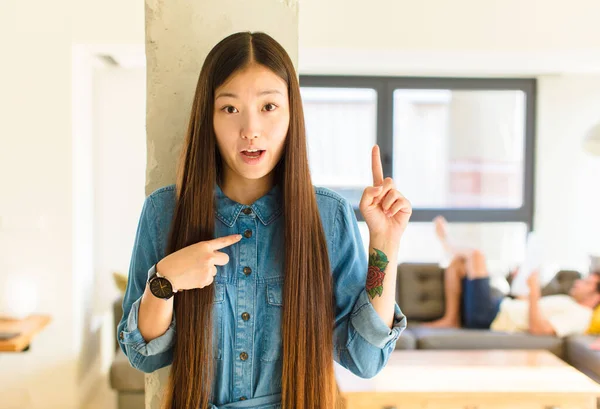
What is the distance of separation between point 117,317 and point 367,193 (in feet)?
10.1

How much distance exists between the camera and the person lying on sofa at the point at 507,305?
3896 mm

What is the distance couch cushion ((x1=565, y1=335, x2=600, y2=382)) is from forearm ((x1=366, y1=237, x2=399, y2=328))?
9.89 ft

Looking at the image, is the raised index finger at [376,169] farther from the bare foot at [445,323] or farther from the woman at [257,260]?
the bare foot at [445,323]

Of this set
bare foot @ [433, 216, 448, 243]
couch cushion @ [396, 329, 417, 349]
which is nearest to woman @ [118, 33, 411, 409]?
couch cushion @ [396, 329, 417, 349]

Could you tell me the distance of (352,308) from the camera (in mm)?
1155

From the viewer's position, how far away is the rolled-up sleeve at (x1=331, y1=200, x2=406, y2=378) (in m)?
1.11

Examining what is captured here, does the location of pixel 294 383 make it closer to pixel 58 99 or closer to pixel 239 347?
pixel 239 347

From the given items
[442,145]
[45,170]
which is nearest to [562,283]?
[442,145]

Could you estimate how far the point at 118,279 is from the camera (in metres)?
3.92

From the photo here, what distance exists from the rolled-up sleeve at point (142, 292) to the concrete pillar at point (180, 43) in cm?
17

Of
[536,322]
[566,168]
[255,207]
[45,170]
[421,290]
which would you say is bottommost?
[536,322]

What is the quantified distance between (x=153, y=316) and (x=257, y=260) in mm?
216

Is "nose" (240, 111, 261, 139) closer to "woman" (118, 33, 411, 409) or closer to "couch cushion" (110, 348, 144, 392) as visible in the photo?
"woman" (118, 33, 411, 409)

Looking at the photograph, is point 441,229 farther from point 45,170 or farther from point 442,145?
point 45,170
